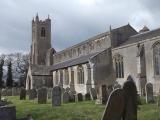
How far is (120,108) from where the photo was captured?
844cm

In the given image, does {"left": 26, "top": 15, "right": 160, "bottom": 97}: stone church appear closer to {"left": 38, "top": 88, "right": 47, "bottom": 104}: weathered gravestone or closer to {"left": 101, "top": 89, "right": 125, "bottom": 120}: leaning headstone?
{"left": 38, "top": 88, "right": 47, "bottom": 104}: weathered gravestone

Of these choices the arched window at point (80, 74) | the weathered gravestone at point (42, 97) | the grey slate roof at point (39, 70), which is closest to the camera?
the weathered gravestone at point (42, 97)

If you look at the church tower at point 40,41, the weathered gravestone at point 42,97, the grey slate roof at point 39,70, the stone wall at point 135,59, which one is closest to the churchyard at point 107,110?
the weathered gravestone at point 42,97

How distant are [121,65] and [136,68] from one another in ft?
11.7

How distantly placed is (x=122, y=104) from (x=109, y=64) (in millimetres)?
31720

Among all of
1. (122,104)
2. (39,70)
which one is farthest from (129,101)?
(39,70)

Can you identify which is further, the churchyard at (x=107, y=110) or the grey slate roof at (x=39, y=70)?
the grey slate roof at (x=39, y=70)

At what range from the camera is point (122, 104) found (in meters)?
8.46

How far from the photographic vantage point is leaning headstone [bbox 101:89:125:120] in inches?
327

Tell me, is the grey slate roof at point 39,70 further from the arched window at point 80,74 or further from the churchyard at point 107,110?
the churchyard at point 107,110

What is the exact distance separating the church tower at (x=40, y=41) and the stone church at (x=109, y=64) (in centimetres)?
1212

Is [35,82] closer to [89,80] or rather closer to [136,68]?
[89,80]

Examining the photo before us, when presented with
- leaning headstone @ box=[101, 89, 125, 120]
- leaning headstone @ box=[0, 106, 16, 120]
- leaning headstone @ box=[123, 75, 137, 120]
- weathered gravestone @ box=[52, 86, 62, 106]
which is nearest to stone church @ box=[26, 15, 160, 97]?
weathered gravestone @ box=[52, 86, 62, 106]

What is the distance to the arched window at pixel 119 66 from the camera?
124 feet
